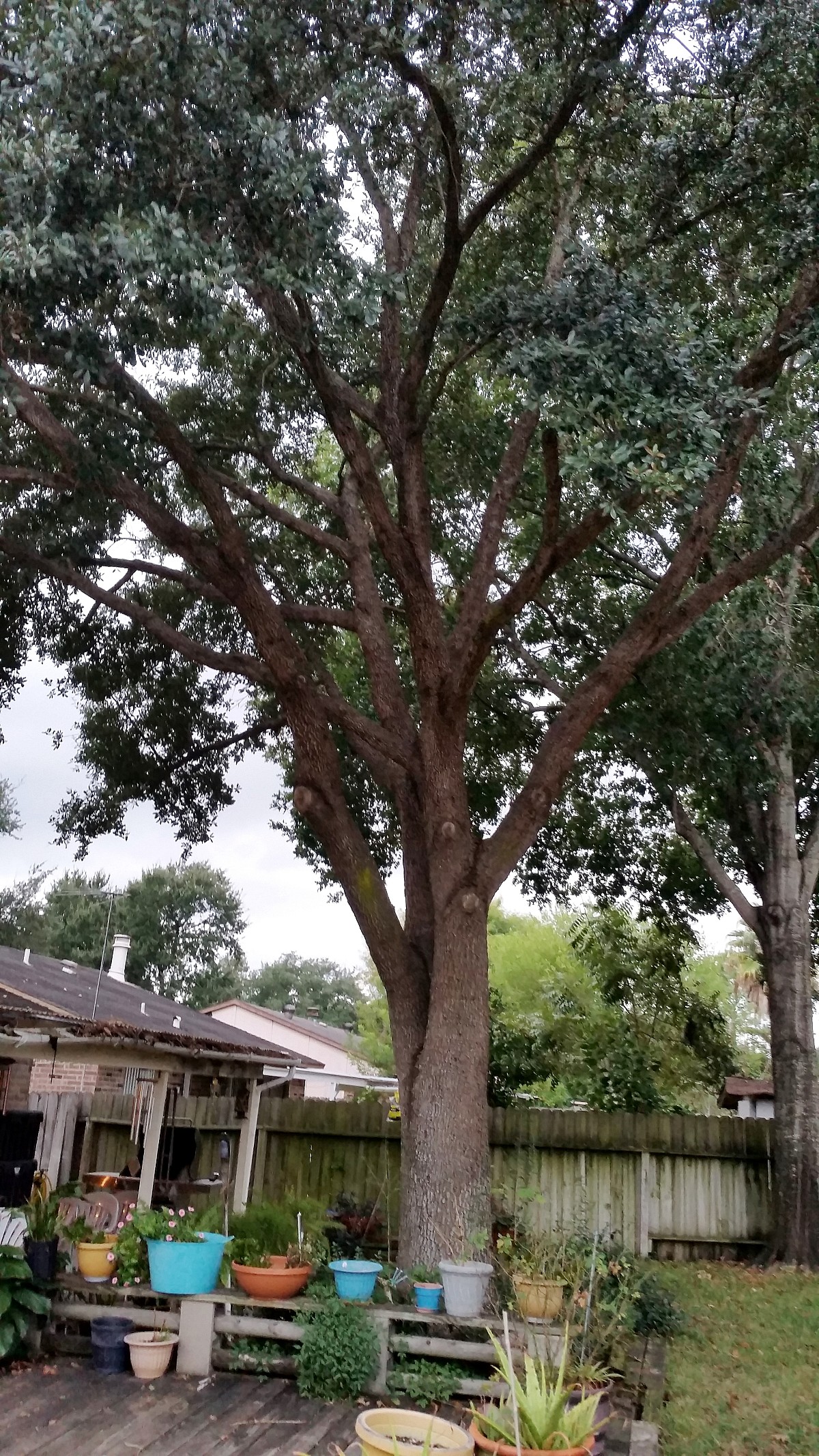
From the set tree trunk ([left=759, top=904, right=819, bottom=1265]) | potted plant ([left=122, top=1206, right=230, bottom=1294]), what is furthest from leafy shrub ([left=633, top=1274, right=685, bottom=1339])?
tree trunk ([left=759, top=904, right=819, bottom=1265])

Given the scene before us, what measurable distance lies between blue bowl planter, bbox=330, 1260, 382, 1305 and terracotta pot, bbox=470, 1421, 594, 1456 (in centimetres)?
168

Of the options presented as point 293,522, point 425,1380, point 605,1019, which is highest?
point 293,522

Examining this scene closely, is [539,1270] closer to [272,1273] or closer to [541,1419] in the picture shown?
[272,1273]

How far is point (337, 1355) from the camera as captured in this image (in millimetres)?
5516

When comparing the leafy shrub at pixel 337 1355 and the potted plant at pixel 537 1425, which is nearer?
the potted plant at pixel 537 1425

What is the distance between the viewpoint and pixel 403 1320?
5.86m

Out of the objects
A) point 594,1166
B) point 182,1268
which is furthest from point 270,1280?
point 594,1166

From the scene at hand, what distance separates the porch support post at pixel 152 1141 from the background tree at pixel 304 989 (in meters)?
47.6

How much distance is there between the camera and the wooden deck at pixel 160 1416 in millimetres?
4652

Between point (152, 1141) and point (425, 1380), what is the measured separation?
5.63m

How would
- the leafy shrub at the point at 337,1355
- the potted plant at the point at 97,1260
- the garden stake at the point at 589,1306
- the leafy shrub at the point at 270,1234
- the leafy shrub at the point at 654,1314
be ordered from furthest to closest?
the leafy shrub at the point at 654,1314 < the leafy shrub at the point at 270,1234 < the potted plant at the point at 97,1260 < the garden stake at the point at 589,1306 < the leafy shrub at the point at 337,1355

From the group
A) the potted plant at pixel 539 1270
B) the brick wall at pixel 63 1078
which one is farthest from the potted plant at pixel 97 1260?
the brick wall at pixel 63 1078

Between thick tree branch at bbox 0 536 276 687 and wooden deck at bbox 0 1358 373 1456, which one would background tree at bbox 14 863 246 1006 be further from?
wooden deck at bbox 0 1358 373 1456

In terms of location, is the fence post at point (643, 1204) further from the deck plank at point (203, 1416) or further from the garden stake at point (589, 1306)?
the deck plank at point (203, 1416)
